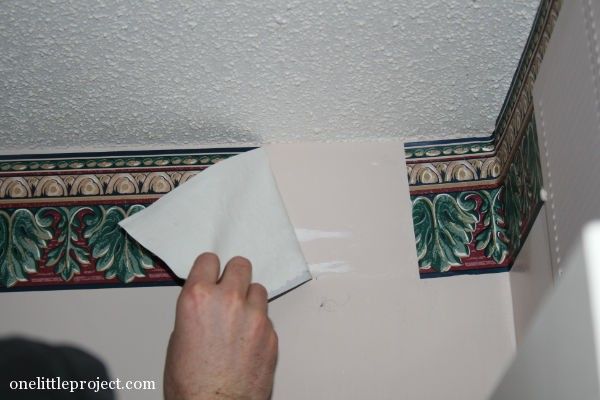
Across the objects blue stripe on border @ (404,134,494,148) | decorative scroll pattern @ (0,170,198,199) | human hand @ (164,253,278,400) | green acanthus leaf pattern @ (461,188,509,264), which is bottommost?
human hand @ (164,253,278,400)

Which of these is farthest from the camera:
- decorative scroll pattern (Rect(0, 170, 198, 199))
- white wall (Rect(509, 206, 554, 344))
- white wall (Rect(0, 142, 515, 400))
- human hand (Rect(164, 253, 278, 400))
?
decorative scroll pattern (Rect(0, 170, 198, 199))

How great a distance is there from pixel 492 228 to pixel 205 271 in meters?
0.44

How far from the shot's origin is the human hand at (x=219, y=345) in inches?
29.8

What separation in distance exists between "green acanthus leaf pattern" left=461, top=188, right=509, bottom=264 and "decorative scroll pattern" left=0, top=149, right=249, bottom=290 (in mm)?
371

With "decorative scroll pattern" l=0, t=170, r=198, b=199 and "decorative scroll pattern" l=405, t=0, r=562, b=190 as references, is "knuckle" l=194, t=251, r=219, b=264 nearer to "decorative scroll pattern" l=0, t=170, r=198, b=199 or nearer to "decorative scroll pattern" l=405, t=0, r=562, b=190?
"decorative scroll pattern" l=0, t=170, r=198, b=199

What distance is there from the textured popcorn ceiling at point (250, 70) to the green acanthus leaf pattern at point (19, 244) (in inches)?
4.4

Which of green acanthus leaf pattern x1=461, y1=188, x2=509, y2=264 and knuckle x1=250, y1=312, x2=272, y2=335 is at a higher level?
green acanthus leaf pattern x1=461, y1=188, x2=509, y2=264

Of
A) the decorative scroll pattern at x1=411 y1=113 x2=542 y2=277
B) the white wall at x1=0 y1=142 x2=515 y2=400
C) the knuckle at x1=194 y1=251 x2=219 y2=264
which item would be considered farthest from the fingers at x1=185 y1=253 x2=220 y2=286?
the decorative scroll pattern at x1=411 y1=113 x2=542 y2=277

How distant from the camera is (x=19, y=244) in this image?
1065mm

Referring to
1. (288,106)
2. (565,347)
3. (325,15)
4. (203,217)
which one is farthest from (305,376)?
(565,347)

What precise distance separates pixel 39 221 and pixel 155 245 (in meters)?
0.20

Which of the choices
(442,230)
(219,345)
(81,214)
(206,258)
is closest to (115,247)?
(81,214)

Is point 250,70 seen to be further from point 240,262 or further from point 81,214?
point 81,214

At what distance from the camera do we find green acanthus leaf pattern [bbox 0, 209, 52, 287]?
1051mm
